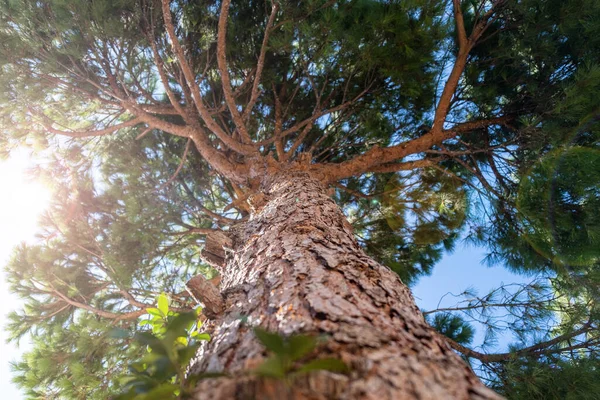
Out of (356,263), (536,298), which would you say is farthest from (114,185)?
(536,298)

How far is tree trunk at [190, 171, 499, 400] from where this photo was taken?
531 millimetres

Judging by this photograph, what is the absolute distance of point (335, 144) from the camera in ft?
14.6

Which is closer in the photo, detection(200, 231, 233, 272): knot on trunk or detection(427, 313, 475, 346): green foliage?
detection(200, 231, 233, 272): knot on trunk

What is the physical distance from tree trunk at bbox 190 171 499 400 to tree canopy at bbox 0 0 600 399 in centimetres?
135

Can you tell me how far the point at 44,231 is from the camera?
322 centimetres

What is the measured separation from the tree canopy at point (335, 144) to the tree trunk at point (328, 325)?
4.44 feet

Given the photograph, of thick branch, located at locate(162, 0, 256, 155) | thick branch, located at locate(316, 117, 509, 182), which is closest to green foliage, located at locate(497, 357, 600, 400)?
thick branch, located at locate(316, 117, 509, 182)

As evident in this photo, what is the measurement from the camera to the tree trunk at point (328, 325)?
1.74 feet

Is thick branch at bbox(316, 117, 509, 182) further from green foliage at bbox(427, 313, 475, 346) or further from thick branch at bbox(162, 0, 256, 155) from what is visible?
green foliage at bbox(427, 313, 475, 346)

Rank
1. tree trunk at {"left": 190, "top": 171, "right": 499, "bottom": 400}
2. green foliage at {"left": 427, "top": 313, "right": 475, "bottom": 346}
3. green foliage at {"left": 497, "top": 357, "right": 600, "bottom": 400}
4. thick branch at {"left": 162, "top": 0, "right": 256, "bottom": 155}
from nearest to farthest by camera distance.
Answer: tree trunk at {"left": 190, "top": 171, "right": 499, "bottom": 400}, green foliage at {"left": 497, "top": 357, "right": 600, "bottom": 400}, thick branch at {"left": 162, "top": 0, "right": 256, "bottom": 155}, green foliage at {"left": 427, "top": 313, "right": 475, "bottom": 346}

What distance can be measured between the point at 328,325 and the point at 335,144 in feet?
12.7

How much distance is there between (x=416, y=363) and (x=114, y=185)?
3.84m

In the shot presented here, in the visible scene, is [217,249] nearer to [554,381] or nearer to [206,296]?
[206,296]

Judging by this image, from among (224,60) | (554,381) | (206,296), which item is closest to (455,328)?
(554,381)
